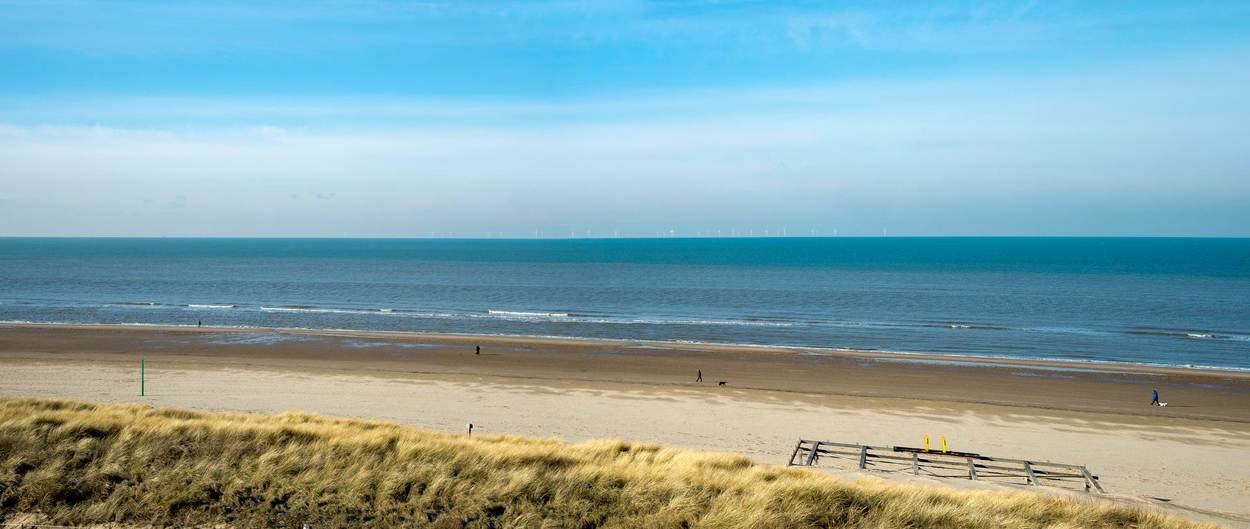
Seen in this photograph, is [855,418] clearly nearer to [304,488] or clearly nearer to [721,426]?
[721,426]

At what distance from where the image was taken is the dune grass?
1116 centimetres

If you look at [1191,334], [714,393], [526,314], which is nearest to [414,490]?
[714,393]

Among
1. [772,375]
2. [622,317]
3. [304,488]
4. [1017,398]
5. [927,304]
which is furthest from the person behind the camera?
[927,304]

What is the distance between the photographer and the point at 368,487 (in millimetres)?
12039

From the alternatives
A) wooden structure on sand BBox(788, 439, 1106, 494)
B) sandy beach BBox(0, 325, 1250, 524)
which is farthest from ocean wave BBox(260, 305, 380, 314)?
wooden structure on sand BBox(788, 439, 1106, 494)

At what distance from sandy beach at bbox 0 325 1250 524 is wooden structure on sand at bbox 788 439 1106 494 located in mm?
1115

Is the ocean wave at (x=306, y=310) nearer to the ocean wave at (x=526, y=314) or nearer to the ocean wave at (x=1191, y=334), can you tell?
the ocean wave at (x=526, y=314)

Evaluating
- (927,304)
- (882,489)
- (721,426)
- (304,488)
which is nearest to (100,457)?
(304,488)

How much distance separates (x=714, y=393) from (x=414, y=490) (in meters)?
19.9

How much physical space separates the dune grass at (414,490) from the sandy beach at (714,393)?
7.34 metres

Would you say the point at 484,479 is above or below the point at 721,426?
above

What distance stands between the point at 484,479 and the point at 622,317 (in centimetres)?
4819

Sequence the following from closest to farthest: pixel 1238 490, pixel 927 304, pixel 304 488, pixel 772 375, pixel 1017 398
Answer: pixel 304 488
pixel 1238 490
pixel 1017 398
pixel 772 375
pixel 927 304

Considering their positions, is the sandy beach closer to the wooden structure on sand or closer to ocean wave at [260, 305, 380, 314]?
the wooden structure on sand
